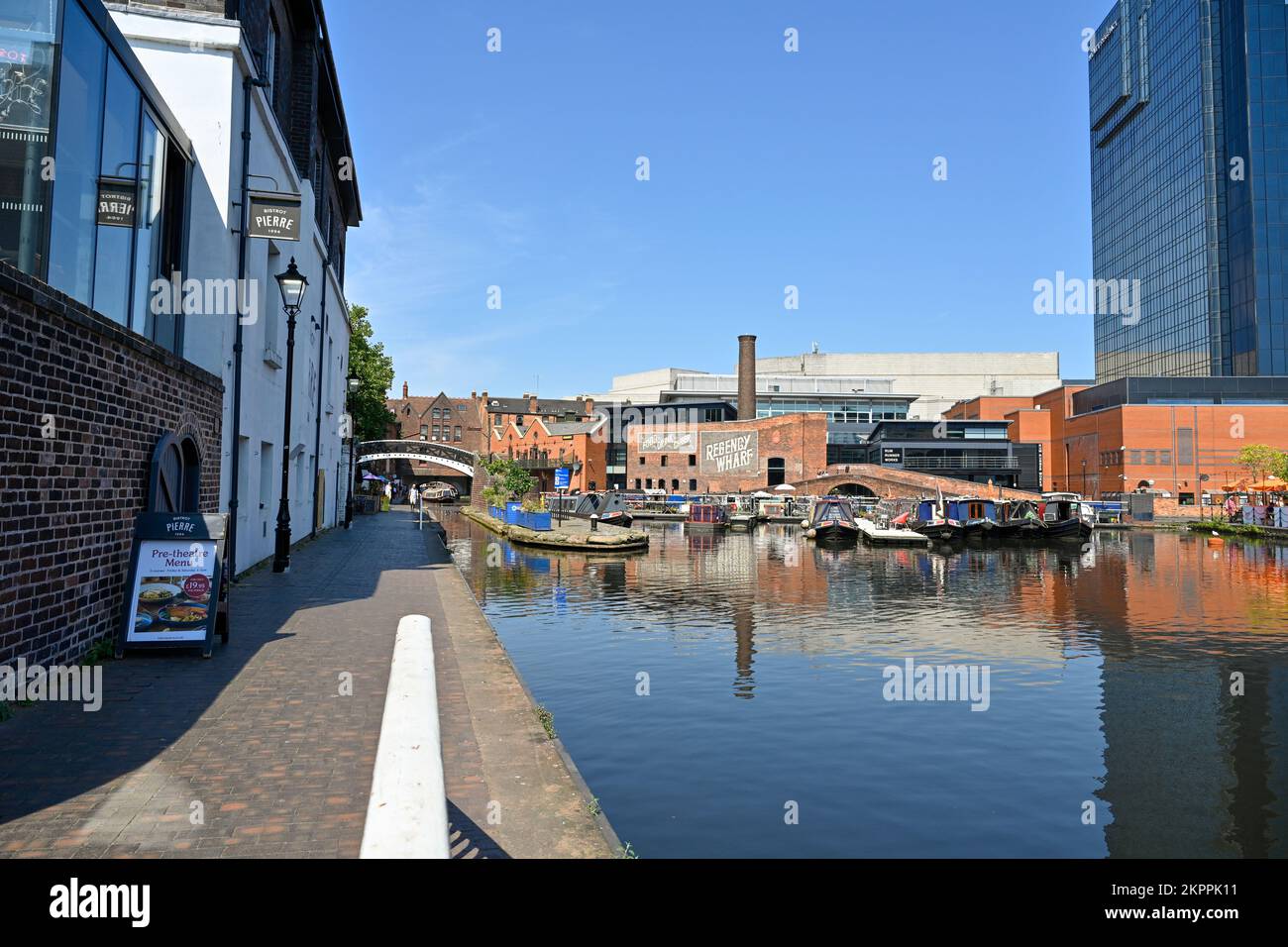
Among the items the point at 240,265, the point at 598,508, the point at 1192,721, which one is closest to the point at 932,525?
the point at 598,508

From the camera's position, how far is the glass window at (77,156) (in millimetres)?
8227

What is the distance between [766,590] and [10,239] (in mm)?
16843

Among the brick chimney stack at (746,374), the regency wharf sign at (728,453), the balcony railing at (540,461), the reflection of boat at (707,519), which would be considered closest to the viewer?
the reflection of boat at (707,519)

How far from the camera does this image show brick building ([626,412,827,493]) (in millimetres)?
66312

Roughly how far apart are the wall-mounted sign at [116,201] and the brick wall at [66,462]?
1.49 metres

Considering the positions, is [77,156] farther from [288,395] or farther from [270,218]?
[288,395]

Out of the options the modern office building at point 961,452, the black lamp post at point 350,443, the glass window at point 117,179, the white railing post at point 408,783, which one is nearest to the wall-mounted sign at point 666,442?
the modern office building at point 961,452

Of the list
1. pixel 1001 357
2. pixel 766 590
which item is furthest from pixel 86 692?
pixel 1001 357

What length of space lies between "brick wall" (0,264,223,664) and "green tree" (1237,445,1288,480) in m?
62.6

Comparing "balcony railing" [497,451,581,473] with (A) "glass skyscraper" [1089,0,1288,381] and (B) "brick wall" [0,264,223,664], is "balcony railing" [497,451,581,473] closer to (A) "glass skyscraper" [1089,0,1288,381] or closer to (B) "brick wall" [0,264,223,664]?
(A) "glass skyscraper" [1089,0,1288,381]

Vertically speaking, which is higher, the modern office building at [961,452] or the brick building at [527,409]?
the brick building at [527,409]

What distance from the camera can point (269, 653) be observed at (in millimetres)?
8547

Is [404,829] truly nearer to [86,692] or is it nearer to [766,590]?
[86,692]

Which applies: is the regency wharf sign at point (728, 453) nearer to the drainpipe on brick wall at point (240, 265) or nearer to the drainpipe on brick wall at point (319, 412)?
the drainpipe on brick wall at point (319, 412)
